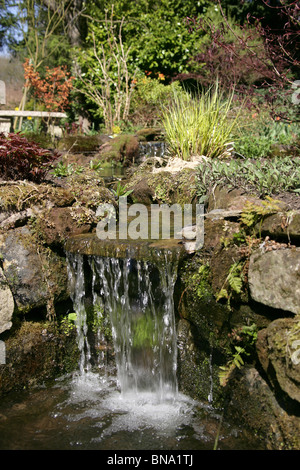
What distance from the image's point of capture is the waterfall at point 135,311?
344 centimetres

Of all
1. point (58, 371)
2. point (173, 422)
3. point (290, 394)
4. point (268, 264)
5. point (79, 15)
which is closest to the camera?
point (290, 394)

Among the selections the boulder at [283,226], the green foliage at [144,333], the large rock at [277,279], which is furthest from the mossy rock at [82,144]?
the large rock at [277,279]

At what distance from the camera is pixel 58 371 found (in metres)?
3.79

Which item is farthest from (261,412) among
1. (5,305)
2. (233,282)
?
(5,305)

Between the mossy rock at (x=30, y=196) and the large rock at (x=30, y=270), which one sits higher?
the mossy rock at (x=30, y=196)

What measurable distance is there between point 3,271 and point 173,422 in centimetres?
194

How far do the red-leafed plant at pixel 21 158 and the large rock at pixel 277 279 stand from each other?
249cm

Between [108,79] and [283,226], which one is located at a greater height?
[108,79]

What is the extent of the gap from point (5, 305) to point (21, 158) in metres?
1.50

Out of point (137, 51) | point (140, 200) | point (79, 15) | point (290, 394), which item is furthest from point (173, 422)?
point (79, 15)

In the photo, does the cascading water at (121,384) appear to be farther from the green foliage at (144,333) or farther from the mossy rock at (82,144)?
the mossy rock at (82,144)

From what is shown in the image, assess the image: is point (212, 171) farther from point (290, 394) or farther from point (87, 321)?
point (290, 394)

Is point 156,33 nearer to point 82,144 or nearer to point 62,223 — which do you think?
point 82,144

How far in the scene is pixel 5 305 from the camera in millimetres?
3480
